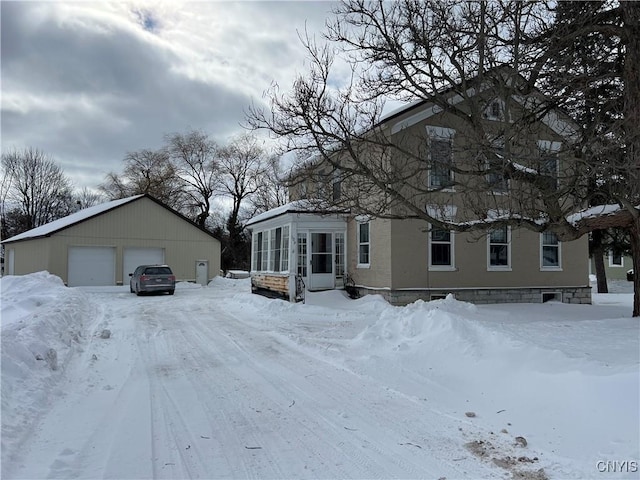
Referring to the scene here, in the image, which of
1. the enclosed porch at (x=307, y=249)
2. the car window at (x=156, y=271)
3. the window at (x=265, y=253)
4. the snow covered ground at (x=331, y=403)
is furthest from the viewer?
the car window at (x=156, y=271)

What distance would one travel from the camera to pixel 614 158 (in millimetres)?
8195

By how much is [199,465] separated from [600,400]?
167 inches

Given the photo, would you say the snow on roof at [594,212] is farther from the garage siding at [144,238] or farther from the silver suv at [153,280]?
the garage siding at [144,238]

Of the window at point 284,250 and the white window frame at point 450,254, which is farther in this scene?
the window at point 284,250

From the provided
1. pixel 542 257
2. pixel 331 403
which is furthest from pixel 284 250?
pixel 331 403

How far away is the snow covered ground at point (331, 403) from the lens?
12.9 ft

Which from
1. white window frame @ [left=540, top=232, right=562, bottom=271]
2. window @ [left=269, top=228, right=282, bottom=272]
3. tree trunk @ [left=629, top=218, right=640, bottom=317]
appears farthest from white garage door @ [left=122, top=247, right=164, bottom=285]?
tree trunk @ [left=629, top=218, right=640, bottom=317]

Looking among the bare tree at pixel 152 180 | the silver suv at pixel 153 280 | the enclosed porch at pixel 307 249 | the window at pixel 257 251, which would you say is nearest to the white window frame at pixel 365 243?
the enclosed porch at pixel 307 249

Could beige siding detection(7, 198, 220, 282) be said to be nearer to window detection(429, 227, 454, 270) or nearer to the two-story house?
the two-story house

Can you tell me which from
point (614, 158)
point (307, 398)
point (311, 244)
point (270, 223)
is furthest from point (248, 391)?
point (270, 223)

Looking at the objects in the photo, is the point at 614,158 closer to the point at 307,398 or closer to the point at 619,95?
the point at 619,95

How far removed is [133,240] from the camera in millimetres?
30500

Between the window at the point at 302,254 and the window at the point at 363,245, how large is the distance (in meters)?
2.16

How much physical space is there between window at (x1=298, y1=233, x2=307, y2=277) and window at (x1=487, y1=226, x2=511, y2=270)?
23.4 ft
